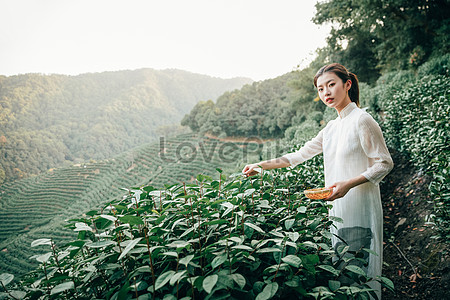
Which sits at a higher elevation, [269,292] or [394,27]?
[394,27]

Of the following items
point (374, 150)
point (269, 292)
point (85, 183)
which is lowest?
point (85, 183)

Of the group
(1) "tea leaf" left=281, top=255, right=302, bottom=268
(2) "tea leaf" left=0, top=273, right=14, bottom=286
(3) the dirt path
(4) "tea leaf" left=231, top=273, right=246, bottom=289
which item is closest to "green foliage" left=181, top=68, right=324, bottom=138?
(3) the dirt path

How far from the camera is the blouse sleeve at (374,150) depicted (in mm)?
1104

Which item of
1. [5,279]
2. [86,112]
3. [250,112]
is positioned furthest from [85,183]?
[5,279]

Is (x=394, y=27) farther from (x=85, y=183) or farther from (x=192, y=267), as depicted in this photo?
(x=85, y=183)

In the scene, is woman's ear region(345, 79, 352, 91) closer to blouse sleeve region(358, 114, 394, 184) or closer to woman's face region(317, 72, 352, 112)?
woman's face region(317, 72, 352, 112)

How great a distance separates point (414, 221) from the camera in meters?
2.58

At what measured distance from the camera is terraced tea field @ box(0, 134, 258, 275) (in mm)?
16562

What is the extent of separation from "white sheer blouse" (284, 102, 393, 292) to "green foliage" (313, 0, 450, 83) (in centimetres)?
956

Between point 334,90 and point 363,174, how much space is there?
0.50 metres

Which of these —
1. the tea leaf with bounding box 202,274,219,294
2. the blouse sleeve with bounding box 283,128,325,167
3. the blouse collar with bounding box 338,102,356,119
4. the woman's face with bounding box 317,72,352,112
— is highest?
the woman's face with bounding box 317,72,352,112

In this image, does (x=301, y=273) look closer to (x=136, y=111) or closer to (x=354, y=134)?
(x=354, y=134)

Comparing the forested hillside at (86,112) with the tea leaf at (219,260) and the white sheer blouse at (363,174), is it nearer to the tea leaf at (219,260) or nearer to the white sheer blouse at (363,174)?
the tea leaf at (219,260)

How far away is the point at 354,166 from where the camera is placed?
1.22m
